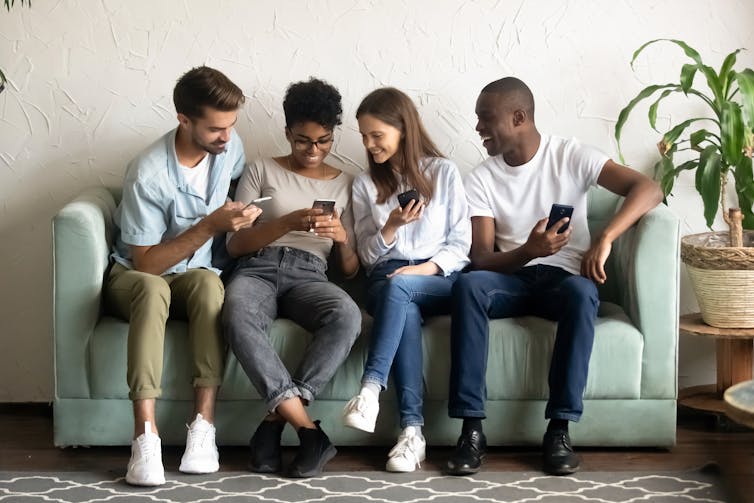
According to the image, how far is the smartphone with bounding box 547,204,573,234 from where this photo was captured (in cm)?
275

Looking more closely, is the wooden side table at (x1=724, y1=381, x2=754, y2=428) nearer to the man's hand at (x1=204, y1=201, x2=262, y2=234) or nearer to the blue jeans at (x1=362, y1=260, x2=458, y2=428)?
the blue jeans at (x1=362, y1=260, x2=458, y2=428)

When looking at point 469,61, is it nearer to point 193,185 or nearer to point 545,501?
point 193,185

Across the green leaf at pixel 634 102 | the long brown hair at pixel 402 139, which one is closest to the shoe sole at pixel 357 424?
the long brown hair at pixel 402 139

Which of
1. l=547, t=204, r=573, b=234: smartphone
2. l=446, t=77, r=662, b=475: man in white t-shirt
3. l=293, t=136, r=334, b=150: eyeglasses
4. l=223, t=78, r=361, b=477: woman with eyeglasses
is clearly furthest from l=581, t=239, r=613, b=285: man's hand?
l=293, t=136, r=334, b=150: eyeglasses

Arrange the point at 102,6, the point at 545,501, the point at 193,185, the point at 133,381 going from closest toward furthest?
the point at 545,501, the point at 133,381, the point at 193,185, the point at 102,6

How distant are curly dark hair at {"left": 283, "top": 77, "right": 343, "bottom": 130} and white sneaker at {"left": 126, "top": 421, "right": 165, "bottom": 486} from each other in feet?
2.94

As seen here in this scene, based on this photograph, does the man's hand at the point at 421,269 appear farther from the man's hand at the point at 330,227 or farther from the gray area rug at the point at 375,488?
the gray area rug at the point at 375,488

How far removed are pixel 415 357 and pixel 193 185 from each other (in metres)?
0.76

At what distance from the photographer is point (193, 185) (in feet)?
9.48

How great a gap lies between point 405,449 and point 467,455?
5.9 inches

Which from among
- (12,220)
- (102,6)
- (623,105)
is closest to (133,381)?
(12,220)

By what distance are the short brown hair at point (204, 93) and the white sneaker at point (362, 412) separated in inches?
32.3

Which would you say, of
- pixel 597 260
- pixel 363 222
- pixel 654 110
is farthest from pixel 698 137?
pixel 363 222

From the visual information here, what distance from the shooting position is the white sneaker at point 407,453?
262 centimetres
